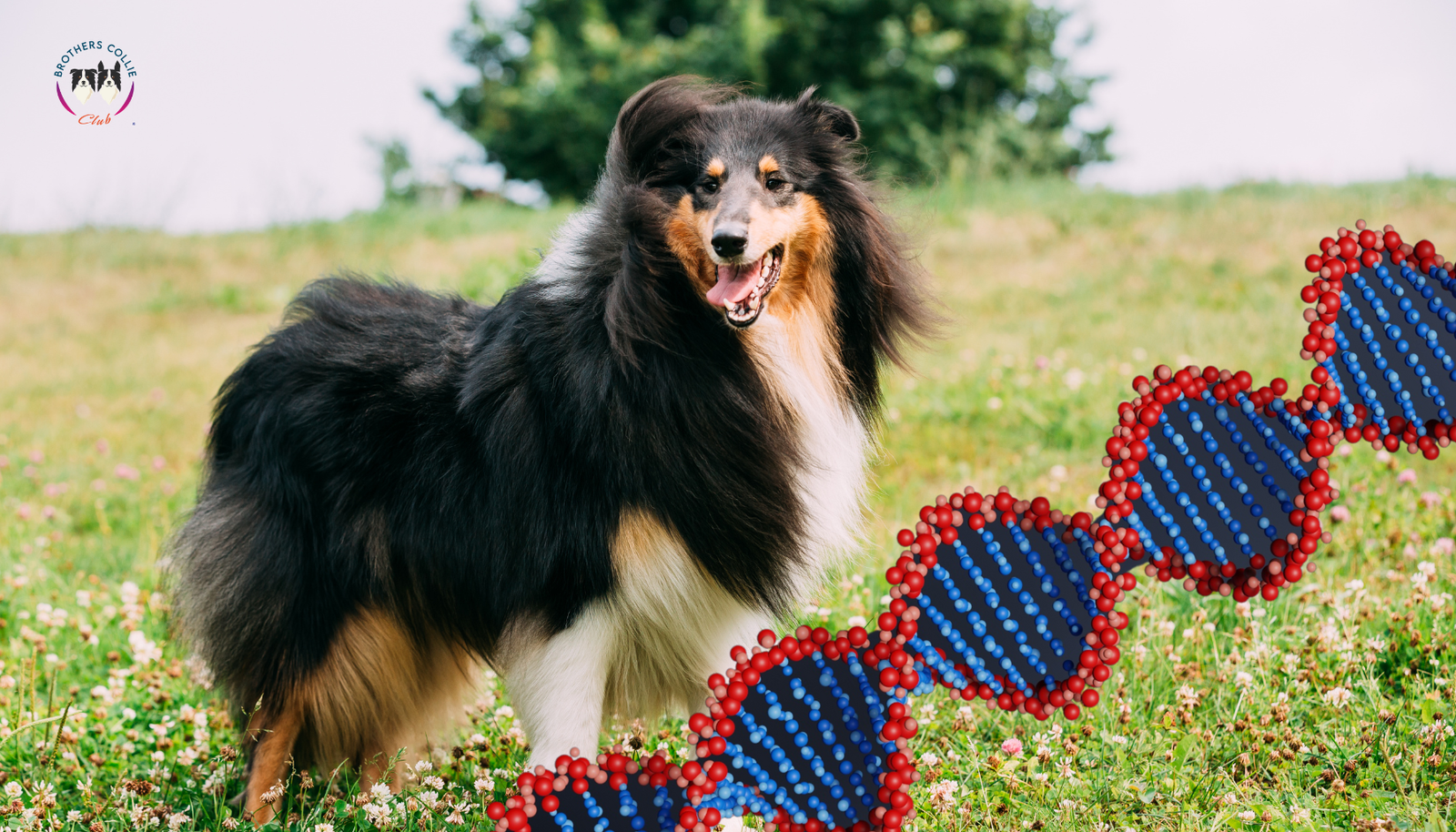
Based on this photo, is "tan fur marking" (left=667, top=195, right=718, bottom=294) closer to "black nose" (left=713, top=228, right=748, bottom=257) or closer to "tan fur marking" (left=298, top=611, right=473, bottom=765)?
"black nose" (left=713, top=228, right=748, bottom=257)

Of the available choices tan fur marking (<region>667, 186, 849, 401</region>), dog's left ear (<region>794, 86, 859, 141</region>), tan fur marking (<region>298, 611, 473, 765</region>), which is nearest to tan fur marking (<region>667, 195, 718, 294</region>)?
tan fur marking (<region>667, 186, 849, 401</region>)

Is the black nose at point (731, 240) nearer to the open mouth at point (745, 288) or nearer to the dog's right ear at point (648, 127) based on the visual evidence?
the open mouth at point (745, 288)

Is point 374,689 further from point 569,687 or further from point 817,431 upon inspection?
point 817,431

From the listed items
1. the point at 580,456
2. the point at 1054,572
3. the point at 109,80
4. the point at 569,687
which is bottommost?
the point at 569,687

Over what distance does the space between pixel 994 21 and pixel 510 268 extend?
1252 centimetres

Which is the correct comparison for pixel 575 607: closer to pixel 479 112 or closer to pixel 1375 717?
pixel 1375 717

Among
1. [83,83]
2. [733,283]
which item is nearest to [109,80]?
[83,83]

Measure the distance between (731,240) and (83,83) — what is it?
10.4ft

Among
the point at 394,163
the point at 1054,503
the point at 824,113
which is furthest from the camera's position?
the point at 394,163

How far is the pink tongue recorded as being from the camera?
2438 millimetres

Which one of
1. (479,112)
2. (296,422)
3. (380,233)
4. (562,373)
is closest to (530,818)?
(562,373)

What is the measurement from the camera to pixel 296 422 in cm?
292

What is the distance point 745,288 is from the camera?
247 centimetres

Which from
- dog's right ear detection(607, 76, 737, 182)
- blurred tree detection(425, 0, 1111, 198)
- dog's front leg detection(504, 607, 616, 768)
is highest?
blurred tree detection(425, 0, 1111, 198)
